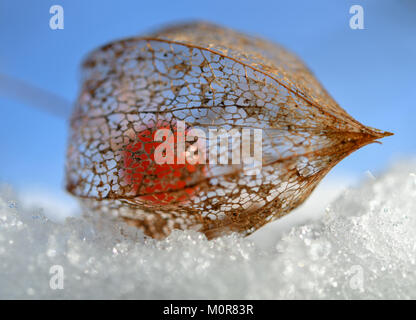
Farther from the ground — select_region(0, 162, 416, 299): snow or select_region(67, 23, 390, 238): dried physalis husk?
select_region(67, 23, 390, 238): dried physalis husk

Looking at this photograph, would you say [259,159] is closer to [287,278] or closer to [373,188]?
[287,278]

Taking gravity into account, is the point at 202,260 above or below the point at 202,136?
below

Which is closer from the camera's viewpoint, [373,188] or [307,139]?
[307,139]

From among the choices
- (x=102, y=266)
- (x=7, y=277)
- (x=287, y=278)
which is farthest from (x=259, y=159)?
(x=7, y=277)
